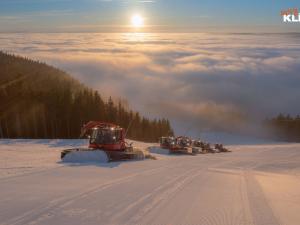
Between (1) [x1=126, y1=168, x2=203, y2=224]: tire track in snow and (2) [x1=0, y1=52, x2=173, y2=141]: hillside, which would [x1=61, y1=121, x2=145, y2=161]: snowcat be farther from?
(2) [x1=0, y1=52, x2=173, y2=141]: hillside

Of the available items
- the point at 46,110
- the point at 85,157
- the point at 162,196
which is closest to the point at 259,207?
the point at 162,196

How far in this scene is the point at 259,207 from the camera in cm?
1370

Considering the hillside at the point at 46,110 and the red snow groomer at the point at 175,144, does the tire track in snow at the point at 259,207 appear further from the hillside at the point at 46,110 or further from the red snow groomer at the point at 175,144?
the hillside at the point at 46,110

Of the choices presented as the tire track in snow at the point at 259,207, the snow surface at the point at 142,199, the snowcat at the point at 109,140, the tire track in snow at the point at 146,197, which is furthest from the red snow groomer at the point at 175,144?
the tire track in snow at the point at 259,207

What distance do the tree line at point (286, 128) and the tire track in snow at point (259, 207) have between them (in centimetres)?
13296

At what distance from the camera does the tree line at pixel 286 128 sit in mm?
148875

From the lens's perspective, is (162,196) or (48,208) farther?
(162,196)

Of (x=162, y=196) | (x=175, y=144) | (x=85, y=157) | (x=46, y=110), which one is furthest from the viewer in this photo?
(x=46, y=110)

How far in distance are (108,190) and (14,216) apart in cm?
498

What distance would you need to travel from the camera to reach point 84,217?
11.5m

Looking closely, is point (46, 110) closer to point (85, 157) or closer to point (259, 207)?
point (85, 157)

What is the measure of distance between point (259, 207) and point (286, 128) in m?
146

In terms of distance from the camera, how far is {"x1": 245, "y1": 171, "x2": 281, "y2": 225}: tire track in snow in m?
11.9

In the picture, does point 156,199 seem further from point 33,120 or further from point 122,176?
point 33,120
